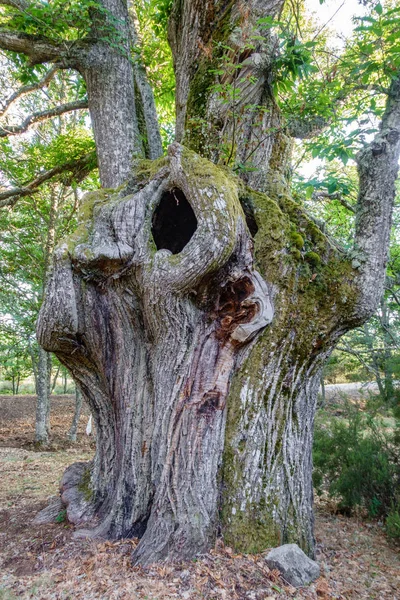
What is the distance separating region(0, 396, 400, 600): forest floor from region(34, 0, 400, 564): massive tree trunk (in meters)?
0.15

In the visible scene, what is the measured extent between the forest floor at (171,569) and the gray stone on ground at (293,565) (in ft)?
0.18

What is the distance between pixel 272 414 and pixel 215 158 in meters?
2.59

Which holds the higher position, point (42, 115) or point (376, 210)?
point (42, 115)

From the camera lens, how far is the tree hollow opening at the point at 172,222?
342 cm

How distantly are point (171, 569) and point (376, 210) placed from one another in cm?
317

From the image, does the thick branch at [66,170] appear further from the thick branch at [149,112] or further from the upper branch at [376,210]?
the upper branch at [376,210]

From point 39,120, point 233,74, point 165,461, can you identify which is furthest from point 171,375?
point 39,120

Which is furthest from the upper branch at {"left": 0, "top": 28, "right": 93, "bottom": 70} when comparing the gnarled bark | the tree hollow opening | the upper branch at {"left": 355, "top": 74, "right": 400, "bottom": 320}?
the upper branch at {"left": 355, "top": 74, "right": 400, "bottom": 320}

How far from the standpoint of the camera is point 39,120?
5.39 meters

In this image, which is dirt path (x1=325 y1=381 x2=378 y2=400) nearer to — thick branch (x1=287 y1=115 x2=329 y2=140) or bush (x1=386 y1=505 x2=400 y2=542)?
bush (x1=386 y1=505 x2=400 y2=542)

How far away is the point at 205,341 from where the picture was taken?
2916mm

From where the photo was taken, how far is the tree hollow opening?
3.42 m

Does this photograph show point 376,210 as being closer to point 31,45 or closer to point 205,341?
point 205,341

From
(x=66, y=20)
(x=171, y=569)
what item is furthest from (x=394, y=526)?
(x=66, y=20)
